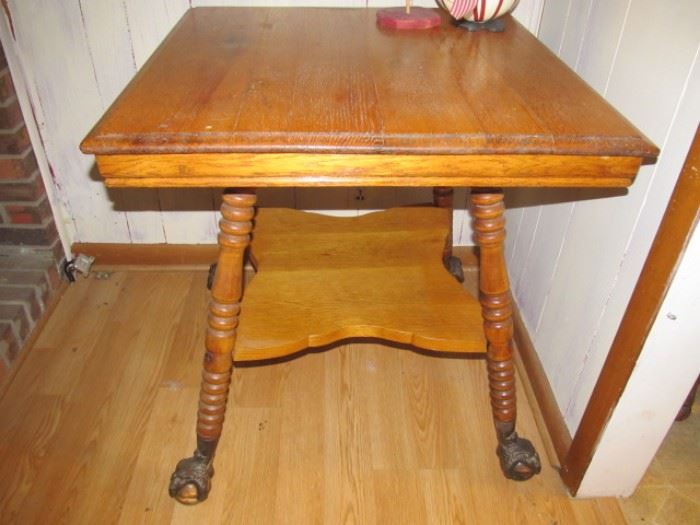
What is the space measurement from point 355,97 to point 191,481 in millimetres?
622

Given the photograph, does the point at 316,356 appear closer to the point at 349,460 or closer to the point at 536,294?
the point at 349,460

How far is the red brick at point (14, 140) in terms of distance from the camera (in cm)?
113

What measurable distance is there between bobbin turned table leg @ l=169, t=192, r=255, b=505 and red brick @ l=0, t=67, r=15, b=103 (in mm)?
655

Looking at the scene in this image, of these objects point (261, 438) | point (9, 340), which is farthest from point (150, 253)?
point (261, 438)

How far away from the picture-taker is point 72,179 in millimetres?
1271

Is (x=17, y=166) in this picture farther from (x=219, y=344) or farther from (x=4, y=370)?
(x=219, y=344)

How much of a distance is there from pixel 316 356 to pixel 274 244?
25cm

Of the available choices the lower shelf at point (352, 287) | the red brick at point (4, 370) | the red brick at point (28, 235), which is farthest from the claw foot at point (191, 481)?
the red brick at point (28, 235)

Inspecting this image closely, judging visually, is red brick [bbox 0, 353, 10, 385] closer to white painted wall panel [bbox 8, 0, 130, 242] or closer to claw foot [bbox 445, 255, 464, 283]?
white painted wall panel [bbox 8, 0, 130, 242]

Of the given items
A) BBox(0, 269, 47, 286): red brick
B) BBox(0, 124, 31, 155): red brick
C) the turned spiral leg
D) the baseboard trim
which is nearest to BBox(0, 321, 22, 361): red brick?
BBox(0, 269, 47, 286): red brick

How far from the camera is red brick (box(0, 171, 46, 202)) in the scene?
1.19 meters

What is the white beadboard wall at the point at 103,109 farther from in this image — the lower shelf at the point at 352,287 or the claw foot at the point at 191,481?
the claw foot at the point at 191,481

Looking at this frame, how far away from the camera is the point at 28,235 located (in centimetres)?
127

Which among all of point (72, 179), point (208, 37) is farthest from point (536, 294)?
point (72, 179)
